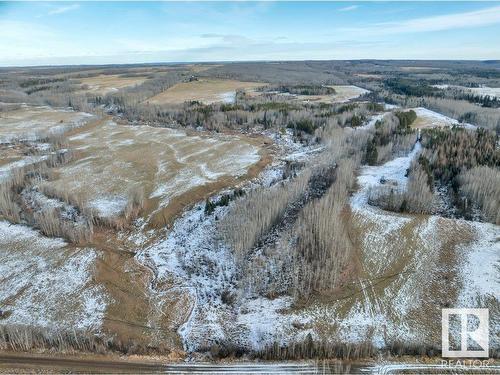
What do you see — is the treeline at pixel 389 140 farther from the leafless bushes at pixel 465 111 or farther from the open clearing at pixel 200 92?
the open clearing at pixel 200 92

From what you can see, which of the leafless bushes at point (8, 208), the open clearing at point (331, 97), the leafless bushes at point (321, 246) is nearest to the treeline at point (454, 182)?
the leafless bushes at point (321, 246)

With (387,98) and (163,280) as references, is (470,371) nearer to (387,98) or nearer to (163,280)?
(163,280)

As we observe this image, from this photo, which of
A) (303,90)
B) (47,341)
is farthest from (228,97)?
(47,341)

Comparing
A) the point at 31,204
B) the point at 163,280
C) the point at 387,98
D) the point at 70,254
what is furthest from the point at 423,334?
the point at 387,98

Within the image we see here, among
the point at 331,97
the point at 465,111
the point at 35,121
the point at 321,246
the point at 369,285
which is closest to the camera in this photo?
the point at 369,285

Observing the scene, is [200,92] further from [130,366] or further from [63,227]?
[130,366]

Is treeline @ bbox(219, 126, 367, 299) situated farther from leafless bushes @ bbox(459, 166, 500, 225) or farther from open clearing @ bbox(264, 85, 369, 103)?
open clearing @ bbox(264, 85, 369, 103)
